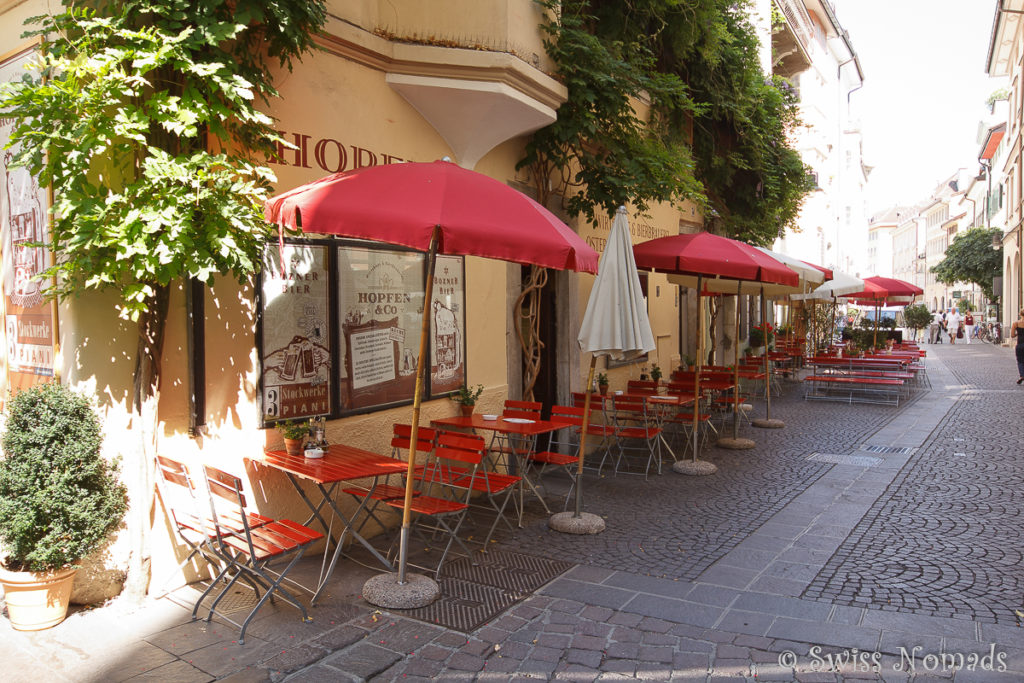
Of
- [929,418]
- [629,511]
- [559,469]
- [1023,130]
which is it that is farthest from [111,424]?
[1023,130]

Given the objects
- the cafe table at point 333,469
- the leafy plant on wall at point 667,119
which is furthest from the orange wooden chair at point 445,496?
the leafy plant on wall at point 667,119

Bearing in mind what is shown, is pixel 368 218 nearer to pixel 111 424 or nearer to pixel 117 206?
pixel 117 206

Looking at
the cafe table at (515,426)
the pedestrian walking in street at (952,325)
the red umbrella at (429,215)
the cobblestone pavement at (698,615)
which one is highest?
the red umbrella at (429,215)

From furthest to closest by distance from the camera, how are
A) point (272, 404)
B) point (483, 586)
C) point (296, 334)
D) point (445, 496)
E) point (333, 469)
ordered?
point (445, 496) → point (296, 334) → point (272, 404) → point (483, 586) → point (333, 469)

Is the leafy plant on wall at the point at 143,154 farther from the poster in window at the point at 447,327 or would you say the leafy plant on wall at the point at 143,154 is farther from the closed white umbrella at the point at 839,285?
the closed white umbrella at the point at 839,285

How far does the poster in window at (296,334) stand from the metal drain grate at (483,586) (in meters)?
1.70

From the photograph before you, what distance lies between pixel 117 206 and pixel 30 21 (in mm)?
1340

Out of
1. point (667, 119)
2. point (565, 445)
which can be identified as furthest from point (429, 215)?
point (667, 119)

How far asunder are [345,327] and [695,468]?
182 inches

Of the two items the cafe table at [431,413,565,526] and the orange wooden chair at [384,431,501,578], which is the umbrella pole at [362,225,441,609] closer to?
the orange wooden chair at [384,431,501,578]

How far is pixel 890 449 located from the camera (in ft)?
32.8

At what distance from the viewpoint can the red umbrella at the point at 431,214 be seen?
13.9ft

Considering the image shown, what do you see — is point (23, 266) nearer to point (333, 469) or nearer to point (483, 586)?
point (333, 469)

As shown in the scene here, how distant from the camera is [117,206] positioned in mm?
4289
